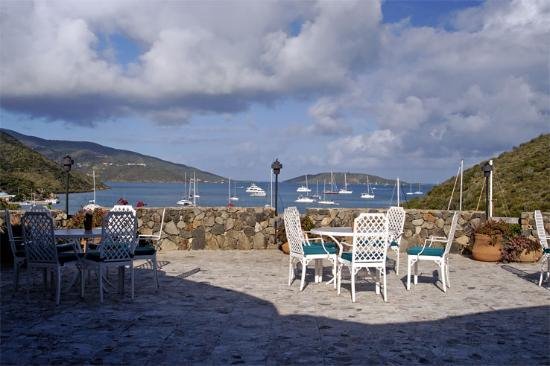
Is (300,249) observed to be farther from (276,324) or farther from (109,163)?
(109,163)

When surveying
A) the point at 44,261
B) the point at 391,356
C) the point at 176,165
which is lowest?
the point at 391,356

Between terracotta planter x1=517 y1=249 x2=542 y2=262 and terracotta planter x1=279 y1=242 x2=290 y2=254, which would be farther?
terracotta planter x1=279 y1=242 x2=290 y2=254

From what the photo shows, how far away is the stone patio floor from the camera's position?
387 centimetres

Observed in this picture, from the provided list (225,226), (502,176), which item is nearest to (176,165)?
(502,176)

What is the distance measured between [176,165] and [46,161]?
65.4 meters

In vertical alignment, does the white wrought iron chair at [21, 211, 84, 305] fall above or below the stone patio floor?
above

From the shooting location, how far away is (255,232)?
10.7 m

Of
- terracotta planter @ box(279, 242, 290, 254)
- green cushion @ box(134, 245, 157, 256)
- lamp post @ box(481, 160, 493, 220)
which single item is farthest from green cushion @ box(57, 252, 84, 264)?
lamp post @ box(481, 160, 493, 220)

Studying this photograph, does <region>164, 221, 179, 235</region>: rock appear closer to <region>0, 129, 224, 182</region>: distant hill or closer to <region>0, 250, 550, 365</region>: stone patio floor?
<region>0, 250, 550, 365</region>: stone patio floor

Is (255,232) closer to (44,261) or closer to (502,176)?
(44,261)

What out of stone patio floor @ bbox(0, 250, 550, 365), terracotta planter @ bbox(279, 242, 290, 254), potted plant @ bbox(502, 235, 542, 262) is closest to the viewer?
stone patio floor @ bbox(0, 250, 550, 365)

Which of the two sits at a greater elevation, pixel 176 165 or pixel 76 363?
pixel 176 165

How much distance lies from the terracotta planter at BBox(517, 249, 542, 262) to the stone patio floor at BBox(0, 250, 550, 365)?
1887 mm

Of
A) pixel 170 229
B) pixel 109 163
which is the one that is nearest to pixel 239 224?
pixel 170 229
